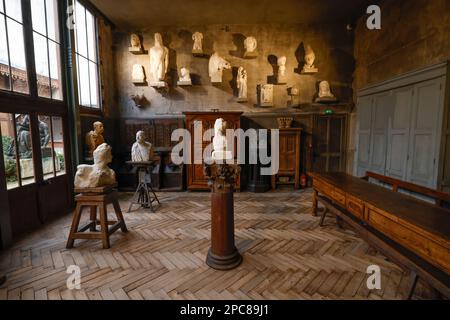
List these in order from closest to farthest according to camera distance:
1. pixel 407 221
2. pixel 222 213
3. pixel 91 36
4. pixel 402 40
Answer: pixel 407 221 → pixel 222 213 → pixel 402 40 → pixel 91 36

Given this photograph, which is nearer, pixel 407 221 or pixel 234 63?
pixel 407 221

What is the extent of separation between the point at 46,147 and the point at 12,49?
1471 mm

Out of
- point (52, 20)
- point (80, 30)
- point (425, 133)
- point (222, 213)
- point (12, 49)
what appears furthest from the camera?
point (80, 30)

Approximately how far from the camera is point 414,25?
399cm

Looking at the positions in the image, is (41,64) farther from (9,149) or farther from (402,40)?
(402,40)

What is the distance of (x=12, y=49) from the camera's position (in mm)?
3141

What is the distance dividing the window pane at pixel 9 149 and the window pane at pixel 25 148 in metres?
0.09

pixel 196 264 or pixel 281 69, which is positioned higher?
pixel 281 69

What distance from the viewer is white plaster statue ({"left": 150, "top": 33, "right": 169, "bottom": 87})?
565 cm

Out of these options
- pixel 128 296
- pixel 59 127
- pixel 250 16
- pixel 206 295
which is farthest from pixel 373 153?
pixel 59 127

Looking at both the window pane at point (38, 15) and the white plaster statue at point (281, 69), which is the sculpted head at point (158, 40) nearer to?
the window pane at point (38, 15)

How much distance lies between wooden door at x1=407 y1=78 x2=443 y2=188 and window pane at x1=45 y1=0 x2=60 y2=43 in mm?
6326

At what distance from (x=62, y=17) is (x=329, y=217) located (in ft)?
19.4

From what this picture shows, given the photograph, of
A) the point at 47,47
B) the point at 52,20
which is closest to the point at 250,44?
the point at 52,20
